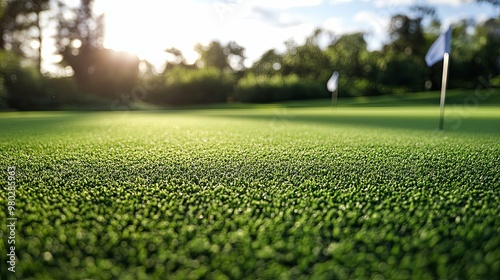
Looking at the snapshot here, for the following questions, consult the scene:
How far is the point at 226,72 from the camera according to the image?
33.4 metres

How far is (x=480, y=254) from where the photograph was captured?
1.08 m

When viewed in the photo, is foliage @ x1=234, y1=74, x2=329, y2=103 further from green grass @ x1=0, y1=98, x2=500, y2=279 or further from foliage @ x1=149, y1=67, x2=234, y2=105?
green grass @ x1=0, y1=98, x2=500, y2=279

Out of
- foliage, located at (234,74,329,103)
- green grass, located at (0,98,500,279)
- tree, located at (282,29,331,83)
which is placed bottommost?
green grass, located at (0,98,500,279)

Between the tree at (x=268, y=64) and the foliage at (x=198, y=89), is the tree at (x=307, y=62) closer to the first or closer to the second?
the tree at (x=268, y=64)

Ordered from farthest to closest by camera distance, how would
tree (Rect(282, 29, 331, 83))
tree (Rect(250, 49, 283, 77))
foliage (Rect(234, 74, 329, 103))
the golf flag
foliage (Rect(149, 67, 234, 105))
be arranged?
1. tree (Rect(250, 49, 283, 77))
2. tree (Rect(282, 29, 331, 83))
3. foliage (Rect(149, 67, 234, 105))
4. foliage (Rect(234, 74, 329, 103))
5. the golf flag

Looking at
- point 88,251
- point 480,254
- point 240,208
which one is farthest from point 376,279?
point 88,251

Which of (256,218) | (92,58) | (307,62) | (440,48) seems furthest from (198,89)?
(256,218)

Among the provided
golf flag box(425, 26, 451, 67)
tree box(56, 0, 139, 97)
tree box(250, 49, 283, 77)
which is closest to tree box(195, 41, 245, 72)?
tree box(250, 49, 283, 77)

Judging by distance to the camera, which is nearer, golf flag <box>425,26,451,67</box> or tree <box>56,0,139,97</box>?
golf flag <box>425,26,451,67</box>

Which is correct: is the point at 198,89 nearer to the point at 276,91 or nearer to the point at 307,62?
the point at 276,91

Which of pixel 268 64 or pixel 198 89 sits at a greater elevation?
pixel 268 64

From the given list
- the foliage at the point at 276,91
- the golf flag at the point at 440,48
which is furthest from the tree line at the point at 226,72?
the golf flag at the point at 440,48

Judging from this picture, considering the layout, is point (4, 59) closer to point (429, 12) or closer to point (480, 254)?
point (480, 254)

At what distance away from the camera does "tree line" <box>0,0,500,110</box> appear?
23531 mm
